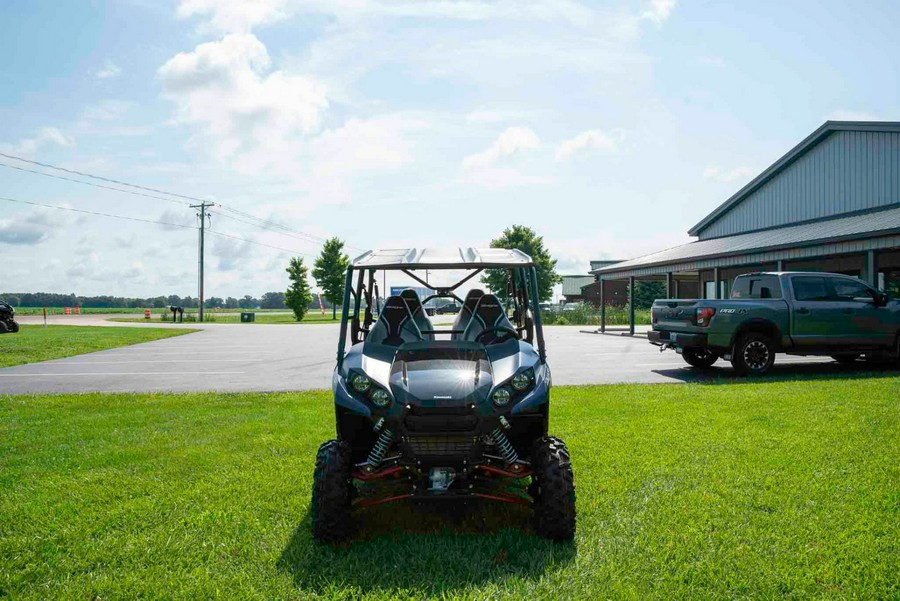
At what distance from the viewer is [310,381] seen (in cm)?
1237

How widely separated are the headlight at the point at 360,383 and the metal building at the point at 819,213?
643 inches

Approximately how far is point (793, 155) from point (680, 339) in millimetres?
20421

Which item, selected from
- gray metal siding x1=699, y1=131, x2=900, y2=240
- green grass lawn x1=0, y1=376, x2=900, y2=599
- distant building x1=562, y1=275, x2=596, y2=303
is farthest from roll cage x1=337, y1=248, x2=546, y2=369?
distant building x1=562, y1=275, x2=596, y2=303

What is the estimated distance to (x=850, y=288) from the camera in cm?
1348

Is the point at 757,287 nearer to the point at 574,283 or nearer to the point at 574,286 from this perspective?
the point at 574,286

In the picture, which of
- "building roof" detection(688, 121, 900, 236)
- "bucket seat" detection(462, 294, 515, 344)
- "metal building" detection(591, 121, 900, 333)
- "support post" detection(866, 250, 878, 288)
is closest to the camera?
"bucket seat" detection(462, 294, 515, 344)

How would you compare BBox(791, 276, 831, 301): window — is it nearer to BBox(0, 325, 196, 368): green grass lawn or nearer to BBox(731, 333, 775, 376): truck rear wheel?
BBox(731, 333, 775, 376): truck rear wheel

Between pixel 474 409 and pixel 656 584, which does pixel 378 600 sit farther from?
pixel 656 584

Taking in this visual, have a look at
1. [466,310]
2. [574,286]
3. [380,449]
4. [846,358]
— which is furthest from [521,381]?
[574,286]

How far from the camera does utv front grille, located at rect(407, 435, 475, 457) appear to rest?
405 cm

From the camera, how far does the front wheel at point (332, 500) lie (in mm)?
4012

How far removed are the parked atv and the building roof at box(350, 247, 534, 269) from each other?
95.7 ft

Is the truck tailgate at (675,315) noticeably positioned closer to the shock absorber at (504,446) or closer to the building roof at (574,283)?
the shock absorber at (504,446)

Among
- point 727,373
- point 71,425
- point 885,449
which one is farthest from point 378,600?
point 727,373
